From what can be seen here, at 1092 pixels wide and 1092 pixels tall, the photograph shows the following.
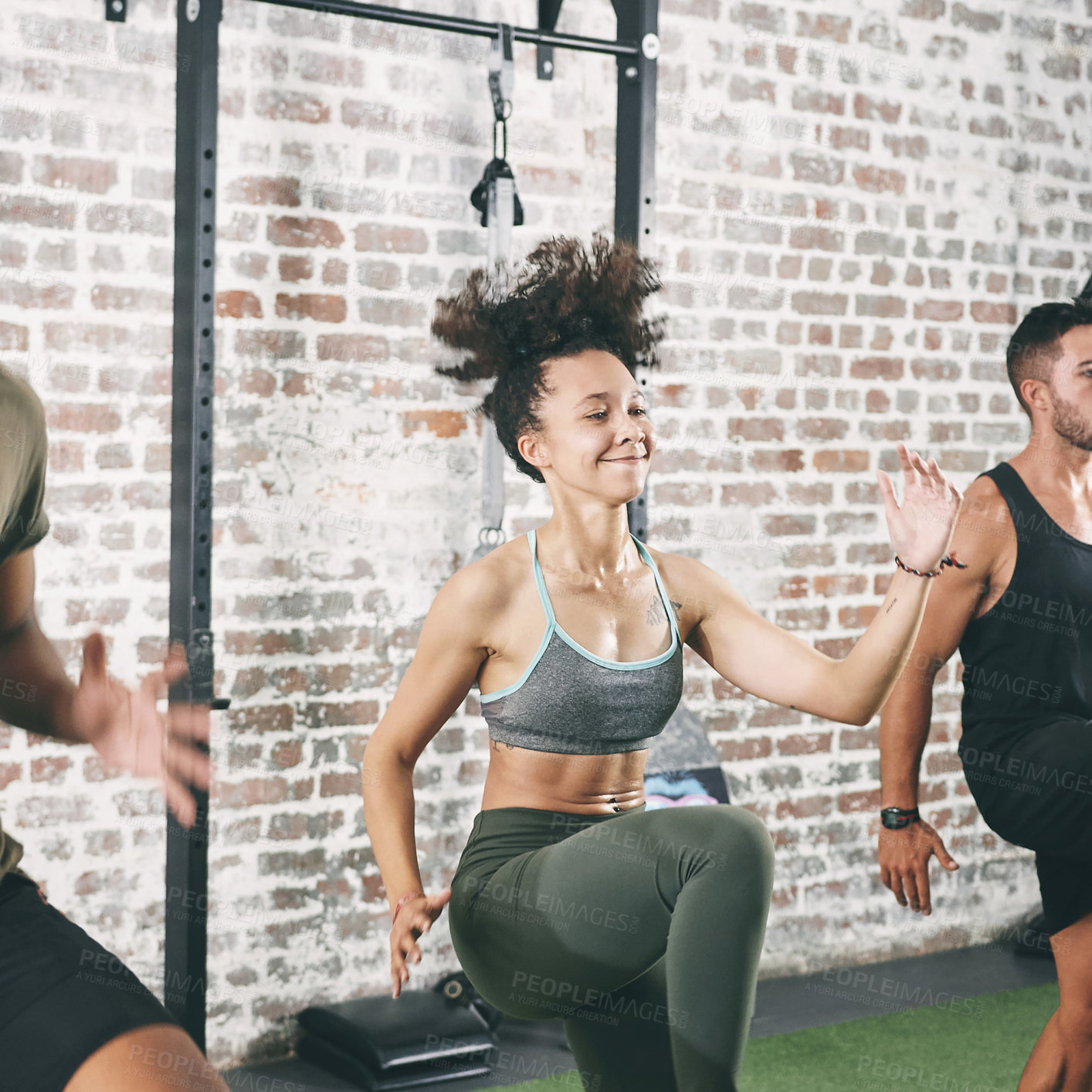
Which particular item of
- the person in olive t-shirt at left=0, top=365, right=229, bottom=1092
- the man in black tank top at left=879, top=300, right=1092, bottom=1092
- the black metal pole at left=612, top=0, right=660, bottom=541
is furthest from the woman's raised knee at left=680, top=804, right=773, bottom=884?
the black metal pole at left=612, top=0, right=660, bottom=541

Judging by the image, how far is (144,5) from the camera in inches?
102

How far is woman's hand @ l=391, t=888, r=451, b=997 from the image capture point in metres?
1.57

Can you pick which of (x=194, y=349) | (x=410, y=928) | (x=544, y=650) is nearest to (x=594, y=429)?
(x=544, y=650)

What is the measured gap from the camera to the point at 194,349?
2.19m

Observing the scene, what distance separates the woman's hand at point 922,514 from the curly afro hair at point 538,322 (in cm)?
46

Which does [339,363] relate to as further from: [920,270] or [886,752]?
[920,270]

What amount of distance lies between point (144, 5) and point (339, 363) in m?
0.82

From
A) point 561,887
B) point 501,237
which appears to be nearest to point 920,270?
point 501,237

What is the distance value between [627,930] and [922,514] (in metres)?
0.67

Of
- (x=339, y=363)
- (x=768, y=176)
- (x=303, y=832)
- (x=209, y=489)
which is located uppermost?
(x=768, y=176)

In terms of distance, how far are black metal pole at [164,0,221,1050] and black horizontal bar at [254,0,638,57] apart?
0.19 m

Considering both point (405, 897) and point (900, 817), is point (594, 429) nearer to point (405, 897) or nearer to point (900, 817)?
point (405, 897)

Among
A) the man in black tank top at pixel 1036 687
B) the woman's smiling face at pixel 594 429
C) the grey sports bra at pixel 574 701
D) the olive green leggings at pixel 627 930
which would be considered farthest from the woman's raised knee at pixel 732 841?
the man in black tank top at pixel 1036 687

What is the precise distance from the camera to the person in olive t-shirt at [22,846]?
119 centimetres
